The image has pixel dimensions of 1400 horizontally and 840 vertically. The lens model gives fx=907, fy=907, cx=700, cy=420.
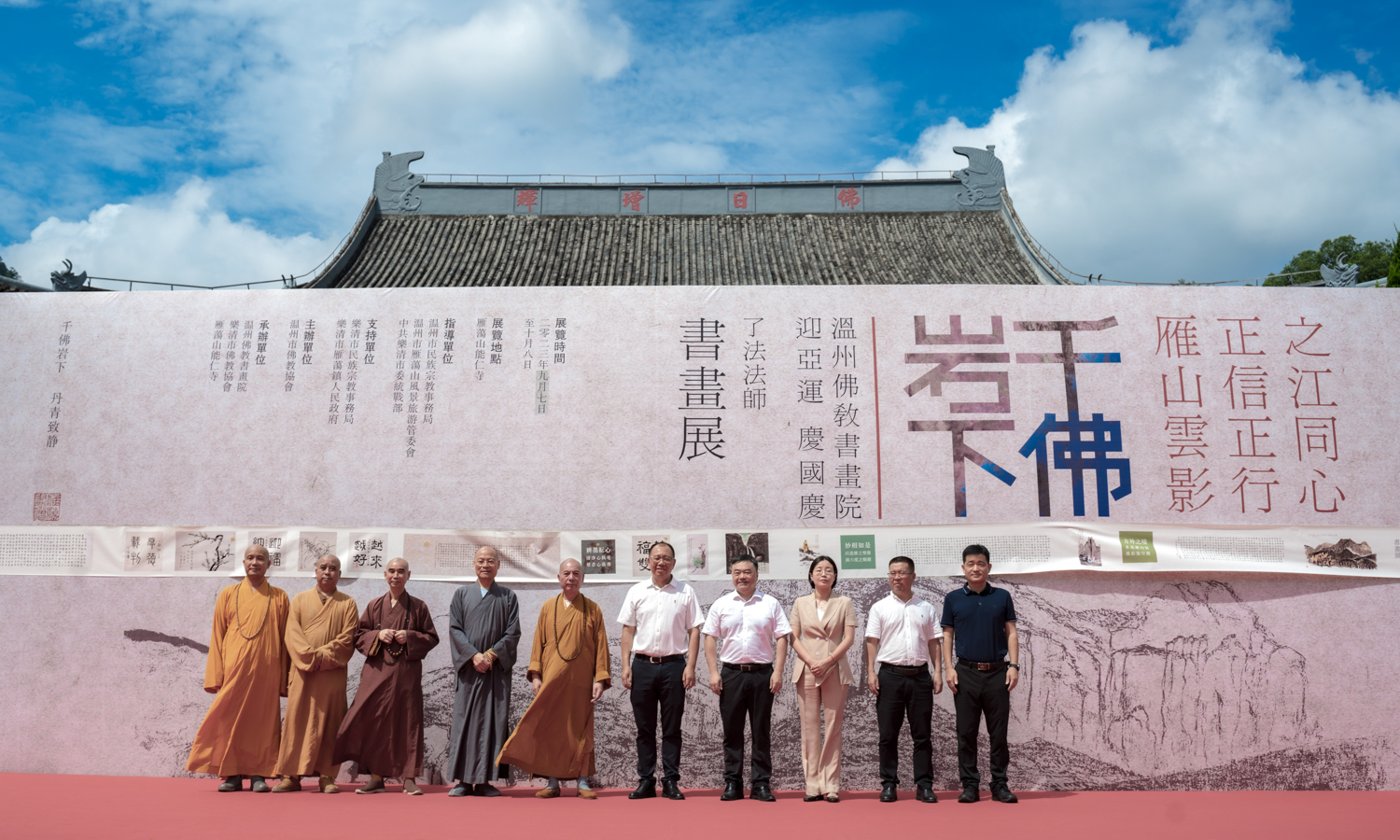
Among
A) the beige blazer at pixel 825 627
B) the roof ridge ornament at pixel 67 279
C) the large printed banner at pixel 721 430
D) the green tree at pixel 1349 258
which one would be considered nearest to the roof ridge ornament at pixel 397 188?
the roof ridge ornament at pixel 67 279

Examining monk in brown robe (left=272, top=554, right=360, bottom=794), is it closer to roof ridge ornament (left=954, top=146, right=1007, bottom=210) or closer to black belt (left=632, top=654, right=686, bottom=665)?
black belt (left=632, top=654, right=686, bottom=665)

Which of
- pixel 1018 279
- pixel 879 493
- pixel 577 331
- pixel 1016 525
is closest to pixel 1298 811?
pixel 1016 525

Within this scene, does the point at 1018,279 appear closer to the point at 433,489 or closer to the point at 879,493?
the point at 879,493

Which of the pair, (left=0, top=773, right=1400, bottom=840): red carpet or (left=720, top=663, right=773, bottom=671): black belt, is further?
(left=720, top=663, right=773, bottom=671): black belt

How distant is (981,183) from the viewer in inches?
504

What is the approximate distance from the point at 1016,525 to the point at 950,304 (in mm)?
1134

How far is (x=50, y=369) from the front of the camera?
4602mm

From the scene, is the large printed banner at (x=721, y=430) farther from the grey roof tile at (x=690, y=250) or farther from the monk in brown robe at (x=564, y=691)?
the grey roof tile at (x=690, y=250)

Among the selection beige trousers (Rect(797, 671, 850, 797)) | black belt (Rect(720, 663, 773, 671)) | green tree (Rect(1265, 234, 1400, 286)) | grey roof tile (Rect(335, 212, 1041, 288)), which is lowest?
beige trousers (Rect(797, 671, 850, 797))

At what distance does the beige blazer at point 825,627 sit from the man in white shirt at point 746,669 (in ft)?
0.25

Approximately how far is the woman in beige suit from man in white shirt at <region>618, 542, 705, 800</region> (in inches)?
18.2

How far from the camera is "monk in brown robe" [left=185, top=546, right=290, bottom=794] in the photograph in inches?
146

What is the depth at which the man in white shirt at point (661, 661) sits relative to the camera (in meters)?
3.69

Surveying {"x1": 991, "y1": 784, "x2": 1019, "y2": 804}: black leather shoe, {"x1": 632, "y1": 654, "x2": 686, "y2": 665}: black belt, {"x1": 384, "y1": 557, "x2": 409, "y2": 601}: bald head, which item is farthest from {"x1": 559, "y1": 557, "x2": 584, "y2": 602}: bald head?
{"x1": 991, "y1": 784, "x2": 1019, "y2": 804}: black leather shoe
